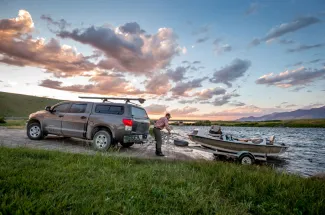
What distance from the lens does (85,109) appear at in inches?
399

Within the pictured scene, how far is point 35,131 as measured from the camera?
11.5 metres

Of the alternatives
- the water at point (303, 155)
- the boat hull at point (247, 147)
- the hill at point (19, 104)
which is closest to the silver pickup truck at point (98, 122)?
the boat hull at point (247, 147)

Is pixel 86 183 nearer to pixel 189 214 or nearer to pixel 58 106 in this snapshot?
pixel 189 214

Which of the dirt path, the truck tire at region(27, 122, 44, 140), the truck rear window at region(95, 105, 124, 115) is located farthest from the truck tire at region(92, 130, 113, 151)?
the truck tire at region(27, 122, 44, 140)

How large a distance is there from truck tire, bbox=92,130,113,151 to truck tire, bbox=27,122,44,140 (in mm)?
4152

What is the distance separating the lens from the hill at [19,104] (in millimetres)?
81088

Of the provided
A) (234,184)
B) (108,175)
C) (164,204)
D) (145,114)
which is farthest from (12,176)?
(145,114)

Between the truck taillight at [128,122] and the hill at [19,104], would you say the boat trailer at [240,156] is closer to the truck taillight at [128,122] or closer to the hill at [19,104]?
the truck taillight at [128,122]

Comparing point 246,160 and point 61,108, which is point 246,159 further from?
point 61,108

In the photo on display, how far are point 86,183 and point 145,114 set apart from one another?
6.83 meters

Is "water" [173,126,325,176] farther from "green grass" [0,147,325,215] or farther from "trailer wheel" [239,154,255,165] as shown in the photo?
"green grass" [0,147,325,215]

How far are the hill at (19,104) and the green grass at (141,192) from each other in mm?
89774

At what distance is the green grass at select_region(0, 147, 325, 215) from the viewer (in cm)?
319

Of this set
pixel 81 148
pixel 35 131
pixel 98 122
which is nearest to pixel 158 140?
pixel 98 122
